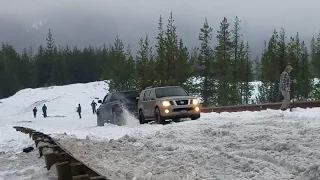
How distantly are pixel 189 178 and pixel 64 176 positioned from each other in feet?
5.70

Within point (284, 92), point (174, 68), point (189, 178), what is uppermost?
point (174, 68)

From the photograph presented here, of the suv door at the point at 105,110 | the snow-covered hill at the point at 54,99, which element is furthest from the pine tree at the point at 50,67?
the suv door at the point at 105,110

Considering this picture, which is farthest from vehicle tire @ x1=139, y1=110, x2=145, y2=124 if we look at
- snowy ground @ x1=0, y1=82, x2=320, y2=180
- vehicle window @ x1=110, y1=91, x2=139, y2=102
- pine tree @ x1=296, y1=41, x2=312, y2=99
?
pine tree @ x1=296, y1=41, x2=312, y2=99

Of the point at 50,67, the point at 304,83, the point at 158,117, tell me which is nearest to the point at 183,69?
the point at 304,83

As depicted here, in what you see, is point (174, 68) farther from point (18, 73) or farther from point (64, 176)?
point (18, 73)

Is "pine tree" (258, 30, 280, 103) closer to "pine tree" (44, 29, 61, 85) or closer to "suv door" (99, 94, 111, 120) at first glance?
"suv door" (99, 94, 111, 120)

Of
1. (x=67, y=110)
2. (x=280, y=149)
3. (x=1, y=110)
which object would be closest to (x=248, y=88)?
(x=67, y=110)

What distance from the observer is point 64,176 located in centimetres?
541

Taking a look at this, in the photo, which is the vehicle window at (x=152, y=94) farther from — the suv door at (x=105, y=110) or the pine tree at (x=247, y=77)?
the pine tree at (x=247, y=77)

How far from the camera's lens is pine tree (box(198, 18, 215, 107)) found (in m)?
53.5

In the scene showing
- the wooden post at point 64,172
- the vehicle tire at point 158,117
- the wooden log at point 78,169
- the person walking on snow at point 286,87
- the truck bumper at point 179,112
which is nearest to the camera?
the wooden log at point 78,169

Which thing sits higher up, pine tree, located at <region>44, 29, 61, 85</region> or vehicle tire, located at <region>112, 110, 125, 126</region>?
pine tree, located at <region>44, 29, 61, 85</region>

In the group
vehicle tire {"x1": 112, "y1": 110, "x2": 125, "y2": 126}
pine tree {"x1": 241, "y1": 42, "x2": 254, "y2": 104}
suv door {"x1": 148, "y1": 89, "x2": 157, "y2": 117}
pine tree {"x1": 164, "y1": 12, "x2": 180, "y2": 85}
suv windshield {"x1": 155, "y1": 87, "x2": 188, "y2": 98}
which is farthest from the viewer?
pine tree {"x1": 241, "y1": 42, "x2": 254, "y2": 104}

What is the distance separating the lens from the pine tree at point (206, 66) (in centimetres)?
5353
